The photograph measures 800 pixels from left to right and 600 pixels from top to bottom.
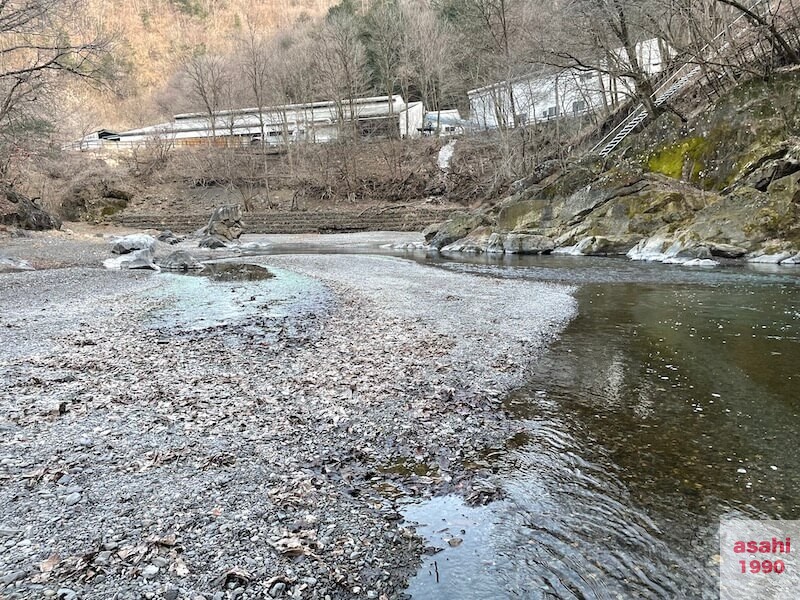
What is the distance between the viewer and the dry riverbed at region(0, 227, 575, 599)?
3.05m

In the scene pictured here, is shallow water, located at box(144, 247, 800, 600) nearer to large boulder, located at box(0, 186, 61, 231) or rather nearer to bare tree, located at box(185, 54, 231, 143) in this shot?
large boulder, located at box(0, 186, 61, 231)

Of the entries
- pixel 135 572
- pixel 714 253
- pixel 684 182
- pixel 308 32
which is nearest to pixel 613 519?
pixel 135 572

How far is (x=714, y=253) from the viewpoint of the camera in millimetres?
16984

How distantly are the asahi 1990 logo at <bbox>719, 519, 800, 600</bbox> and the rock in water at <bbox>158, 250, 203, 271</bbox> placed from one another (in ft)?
63.6

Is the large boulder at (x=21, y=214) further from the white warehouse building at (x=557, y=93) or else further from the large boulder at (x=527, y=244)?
the white warehouse building at (x=557, y=93)

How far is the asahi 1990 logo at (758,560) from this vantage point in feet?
9.56

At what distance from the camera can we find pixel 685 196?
→ 67.2ft

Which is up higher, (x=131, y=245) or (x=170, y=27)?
(x=170, y=27)

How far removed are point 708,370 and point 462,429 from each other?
385 cm

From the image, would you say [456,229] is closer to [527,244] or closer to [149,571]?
[527,244]

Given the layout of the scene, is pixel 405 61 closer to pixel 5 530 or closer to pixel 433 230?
pixel 433 230

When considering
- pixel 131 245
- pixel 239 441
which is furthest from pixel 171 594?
pixel 131 245

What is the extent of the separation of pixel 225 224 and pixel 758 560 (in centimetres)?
3625

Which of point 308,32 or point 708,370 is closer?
point 708,370
